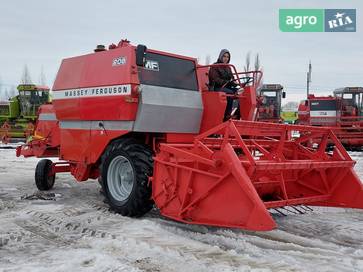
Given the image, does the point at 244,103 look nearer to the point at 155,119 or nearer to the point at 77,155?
the point at 155,119

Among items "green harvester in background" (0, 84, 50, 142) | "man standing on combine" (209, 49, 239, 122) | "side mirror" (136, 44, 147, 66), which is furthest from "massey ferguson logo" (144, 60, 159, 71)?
"green harvester in background" (0, 84, 50, 142)

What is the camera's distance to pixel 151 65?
236 inches

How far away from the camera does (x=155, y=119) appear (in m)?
5.84

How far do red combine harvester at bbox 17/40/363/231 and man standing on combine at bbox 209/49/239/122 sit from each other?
156 mm

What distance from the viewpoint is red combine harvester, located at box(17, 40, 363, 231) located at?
4.57 meters

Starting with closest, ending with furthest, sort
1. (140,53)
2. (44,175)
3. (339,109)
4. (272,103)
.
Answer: (140,53)
(44,175)
(339,109)
(272,103)

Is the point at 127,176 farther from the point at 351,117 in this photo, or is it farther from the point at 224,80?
the point at 351,117

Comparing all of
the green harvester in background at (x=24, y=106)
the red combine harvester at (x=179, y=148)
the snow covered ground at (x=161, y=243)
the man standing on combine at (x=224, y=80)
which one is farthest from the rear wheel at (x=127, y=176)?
the green harvester in background at (x=24, y=106)

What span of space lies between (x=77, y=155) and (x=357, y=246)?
423 centimetres

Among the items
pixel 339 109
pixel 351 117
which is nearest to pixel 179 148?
pixel 351 117

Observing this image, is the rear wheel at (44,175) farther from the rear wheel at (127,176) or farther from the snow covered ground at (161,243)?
the rear wheel at (127,176)

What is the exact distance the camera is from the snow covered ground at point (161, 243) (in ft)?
12.7

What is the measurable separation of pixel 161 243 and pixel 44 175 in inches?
159

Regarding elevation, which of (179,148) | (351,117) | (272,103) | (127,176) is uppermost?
(272,103)
